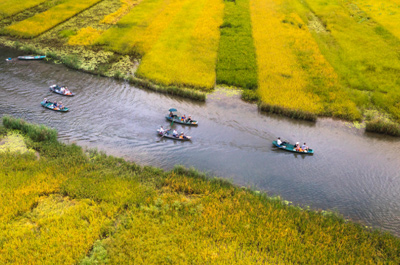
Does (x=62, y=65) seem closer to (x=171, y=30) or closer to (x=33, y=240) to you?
(x=171, y=30)

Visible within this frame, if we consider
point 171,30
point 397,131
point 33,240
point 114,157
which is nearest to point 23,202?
point 33,240

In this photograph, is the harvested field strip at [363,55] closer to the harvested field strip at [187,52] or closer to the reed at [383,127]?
the reed at [383,127]

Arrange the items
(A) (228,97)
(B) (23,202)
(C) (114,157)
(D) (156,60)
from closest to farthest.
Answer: (B) (23,202) → (C) (114,157) → (A) (228,97) → (D) (156,60)

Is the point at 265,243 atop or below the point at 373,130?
below

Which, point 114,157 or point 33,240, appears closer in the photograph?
point 33,240

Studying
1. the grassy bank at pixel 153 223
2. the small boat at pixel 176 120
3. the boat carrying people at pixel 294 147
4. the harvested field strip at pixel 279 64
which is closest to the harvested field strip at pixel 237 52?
the harvested field strip at pixel 279 64

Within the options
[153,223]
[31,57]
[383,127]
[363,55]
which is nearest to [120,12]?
[31,57]

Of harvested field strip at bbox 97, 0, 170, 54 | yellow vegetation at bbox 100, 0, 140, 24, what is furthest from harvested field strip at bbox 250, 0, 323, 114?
yellow vegetation at bbox 100, 0, 140, 24
